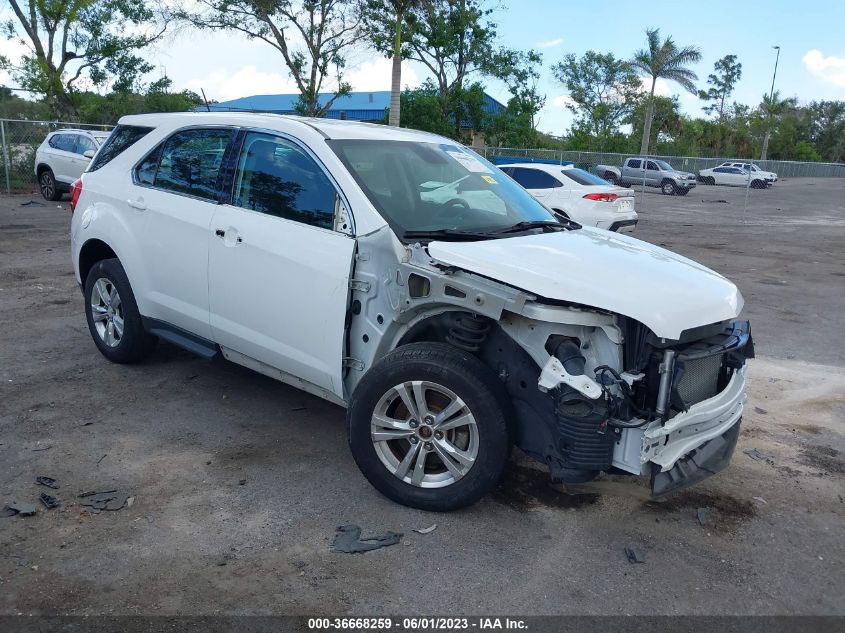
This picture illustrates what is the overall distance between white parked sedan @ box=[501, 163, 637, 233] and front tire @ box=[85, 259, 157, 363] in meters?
9.66

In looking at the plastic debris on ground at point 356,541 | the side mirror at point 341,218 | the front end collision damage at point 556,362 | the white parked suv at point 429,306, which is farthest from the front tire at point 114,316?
the plastic debris on ground at point 356,541

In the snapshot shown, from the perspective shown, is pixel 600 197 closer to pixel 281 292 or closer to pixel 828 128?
pixel 281 292

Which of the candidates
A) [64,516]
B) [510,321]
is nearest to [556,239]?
[510,321]

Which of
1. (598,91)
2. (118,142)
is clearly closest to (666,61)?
(598,91)

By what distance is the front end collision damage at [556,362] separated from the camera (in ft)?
10.8

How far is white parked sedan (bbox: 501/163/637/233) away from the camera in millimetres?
14352

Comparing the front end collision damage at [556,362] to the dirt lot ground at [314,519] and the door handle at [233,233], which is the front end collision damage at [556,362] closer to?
the dirt lot ground at [314,519]

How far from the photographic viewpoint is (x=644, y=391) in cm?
339

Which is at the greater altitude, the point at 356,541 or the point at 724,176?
the point at 724,176

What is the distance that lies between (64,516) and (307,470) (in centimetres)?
126

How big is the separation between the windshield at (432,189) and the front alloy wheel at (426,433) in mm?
884

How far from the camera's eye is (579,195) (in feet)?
47.3

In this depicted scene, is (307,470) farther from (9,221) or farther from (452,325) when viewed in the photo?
(9,221)

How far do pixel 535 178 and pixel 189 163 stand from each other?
10998mm
